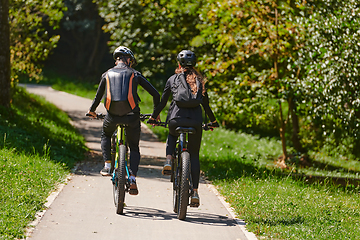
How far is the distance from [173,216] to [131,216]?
1.78 feet

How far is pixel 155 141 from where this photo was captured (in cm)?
1463

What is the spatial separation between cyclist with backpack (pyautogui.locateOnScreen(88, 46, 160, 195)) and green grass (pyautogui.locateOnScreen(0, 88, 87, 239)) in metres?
1.14

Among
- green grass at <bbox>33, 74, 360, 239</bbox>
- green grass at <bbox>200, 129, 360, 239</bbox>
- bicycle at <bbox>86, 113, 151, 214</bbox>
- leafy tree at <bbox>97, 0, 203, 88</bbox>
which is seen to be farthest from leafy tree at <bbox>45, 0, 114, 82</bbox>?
bicycle at <bbox>86, 113, 151, 214</bbox>

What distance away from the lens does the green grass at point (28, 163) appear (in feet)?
17.6

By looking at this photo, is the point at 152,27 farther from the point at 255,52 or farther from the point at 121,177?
the point at 121,177

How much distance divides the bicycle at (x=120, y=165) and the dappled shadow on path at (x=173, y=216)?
0.23 metres

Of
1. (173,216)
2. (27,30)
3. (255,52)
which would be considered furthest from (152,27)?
(173,216)

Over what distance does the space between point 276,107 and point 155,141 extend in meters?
3.90

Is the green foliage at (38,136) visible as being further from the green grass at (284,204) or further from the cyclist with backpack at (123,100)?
the cyclist with backpack at (123,100)

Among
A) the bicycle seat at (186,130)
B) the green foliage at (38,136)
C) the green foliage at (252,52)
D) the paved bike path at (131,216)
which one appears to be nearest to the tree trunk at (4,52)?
the green foliage at (38,136)

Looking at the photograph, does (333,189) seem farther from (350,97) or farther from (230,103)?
(230,103)

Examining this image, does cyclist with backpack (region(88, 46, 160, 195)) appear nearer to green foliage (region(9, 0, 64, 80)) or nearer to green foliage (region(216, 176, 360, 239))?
green foliage (region(216, 176, 360, 239))

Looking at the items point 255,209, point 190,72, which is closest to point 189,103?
point 190,72

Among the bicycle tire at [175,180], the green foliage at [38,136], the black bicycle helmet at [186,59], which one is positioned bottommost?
the green foliage at [38,136]
